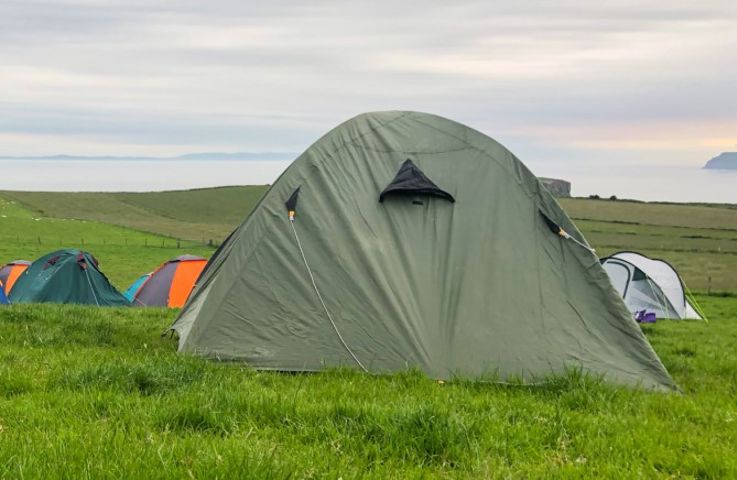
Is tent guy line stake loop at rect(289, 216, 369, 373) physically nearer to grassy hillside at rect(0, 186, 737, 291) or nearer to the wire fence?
grassy hillside at rect(0, 186, 737, 291)

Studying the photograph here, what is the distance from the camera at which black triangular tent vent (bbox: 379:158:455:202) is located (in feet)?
26.6

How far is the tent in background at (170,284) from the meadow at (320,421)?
10261mm

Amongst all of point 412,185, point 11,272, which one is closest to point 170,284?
point 11,272

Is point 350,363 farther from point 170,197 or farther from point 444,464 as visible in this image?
point 170,197

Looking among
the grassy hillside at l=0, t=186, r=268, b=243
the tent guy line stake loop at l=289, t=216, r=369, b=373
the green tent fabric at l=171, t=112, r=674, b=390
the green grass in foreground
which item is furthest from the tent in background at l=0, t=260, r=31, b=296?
the grassy hillside at l=0, t=186, r=268, b=243

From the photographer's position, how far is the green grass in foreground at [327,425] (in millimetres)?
3961

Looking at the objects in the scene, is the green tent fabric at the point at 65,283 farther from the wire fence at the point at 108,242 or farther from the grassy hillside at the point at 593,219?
the wire fence at the point at 108,242

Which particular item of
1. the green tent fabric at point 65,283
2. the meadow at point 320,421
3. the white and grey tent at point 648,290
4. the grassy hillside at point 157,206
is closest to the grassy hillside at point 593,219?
the grassy hillside at point 157,206

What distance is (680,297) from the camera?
2138 cm

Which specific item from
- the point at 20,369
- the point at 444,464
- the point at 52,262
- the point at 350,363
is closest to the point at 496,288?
the point at 350,363

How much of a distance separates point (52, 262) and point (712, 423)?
1754 cm

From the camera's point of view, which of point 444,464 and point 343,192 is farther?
point 343,192

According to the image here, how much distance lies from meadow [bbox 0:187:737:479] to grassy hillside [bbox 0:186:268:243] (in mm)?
60830

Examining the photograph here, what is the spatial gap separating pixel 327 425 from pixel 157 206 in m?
91.6
